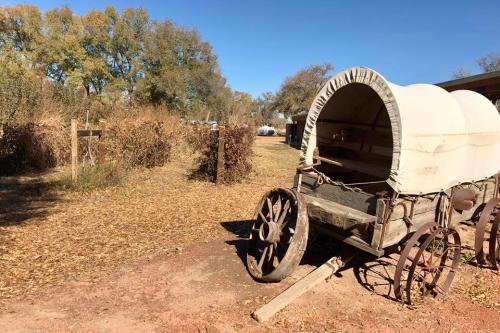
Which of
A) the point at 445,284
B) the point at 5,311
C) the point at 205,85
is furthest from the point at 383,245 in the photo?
the point at 205,85

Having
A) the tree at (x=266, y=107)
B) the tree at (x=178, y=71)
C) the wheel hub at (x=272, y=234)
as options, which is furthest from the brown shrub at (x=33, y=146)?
the tree at (x=266, y=107)

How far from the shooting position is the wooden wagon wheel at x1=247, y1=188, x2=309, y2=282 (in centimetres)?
442

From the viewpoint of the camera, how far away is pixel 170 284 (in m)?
4.64

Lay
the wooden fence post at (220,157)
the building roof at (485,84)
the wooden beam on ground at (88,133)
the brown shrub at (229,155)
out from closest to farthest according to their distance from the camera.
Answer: the building roof at (485,84)
the wooden beam on ground at (88,133)
the wooden fence post at (220,157)
the brown shrub at (229,155)

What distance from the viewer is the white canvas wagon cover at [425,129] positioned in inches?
166

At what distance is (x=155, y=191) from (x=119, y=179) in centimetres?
113

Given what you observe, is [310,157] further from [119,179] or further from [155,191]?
[119,179]

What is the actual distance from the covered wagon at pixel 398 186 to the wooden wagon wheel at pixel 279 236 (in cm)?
1

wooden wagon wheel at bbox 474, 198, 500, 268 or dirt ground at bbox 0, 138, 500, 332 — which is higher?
wooden wagon wheel at bbox 474, 198, 500, 268

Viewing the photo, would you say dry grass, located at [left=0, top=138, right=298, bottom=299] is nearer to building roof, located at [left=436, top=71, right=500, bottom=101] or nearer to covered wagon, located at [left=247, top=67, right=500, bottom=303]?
covered wagon, located at [left=247, top=67, right=500, bottom=303]

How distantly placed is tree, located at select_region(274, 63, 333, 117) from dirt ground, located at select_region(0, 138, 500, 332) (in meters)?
46.4

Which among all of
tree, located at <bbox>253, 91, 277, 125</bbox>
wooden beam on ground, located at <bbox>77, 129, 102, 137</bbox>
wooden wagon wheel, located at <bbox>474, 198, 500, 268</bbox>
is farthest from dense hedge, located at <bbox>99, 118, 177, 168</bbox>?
→ tree, located at <bbox>253, 91, 277, 125</bbox>

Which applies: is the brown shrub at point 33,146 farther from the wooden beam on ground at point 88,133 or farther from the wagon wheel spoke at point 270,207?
the wagon wheel spoke at point 270,207

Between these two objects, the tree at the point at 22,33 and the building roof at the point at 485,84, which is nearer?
the building roof at the point at 485,84
